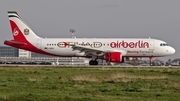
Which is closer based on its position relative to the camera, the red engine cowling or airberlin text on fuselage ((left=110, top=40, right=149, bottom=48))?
the red engine cowling

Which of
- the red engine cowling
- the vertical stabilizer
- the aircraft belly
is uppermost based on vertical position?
the vertical stabilizer

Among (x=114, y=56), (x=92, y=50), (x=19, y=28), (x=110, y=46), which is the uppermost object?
(x=19, y=28)

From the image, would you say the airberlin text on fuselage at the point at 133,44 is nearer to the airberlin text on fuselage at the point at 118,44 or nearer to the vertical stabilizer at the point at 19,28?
the airberlin text on fuselage at the point at 118,44

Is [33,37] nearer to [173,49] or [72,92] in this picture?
[173,49]

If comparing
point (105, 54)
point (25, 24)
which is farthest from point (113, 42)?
point (25, 24)

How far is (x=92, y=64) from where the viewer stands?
204 feet

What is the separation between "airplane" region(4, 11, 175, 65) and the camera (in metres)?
60.2

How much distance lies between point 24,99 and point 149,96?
583 centimetres

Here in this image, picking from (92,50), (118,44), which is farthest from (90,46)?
(118,44)

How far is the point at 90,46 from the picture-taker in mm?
61594

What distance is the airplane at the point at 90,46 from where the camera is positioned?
60.2 meters

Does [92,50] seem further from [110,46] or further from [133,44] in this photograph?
[133,44]

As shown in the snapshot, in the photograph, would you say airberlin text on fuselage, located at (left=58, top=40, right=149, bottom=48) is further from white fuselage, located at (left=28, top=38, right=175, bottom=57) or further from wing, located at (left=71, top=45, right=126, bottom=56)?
wing, located at (left=71, top=45, right=126, bottom=56)

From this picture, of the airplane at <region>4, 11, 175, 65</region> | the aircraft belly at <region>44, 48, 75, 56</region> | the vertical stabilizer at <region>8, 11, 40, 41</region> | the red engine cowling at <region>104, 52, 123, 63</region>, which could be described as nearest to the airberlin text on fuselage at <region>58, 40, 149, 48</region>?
the airplane at <region>4, 11, 175, 65</region>
